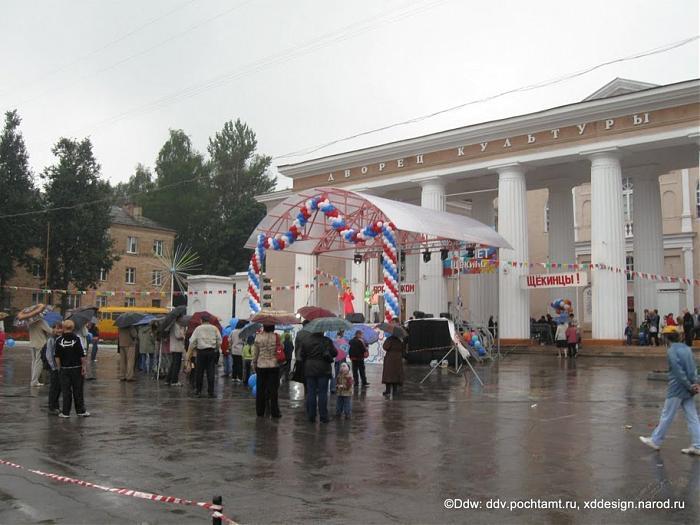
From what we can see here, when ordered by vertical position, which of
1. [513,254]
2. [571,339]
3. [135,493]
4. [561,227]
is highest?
[561,227]

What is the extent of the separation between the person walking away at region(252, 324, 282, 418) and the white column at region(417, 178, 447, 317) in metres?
23.6

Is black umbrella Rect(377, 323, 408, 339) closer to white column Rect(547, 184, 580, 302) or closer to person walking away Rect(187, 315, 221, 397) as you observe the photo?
person walking away Rect(187, 315, 221, 397)

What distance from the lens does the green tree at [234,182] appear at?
68.4 m

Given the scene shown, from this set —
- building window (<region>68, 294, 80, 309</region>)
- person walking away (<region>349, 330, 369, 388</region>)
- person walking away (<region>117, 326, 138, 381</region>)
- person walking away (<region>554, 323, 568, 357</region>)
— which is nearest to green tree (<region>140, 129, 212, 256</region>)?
building window (<region>68, 294, 80, 309</region>)

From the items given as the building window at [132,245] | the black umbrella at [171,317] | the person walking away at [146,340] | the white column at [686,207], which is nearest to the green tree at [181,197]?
the building window at [132,245]

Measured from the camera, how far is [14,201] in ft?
160

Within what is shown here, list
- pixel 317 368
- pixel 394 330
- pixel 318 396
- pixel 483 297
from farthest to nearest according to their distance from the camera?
pixel 483 297
pixel 394 330
pixel 318 396
pixel 317 368

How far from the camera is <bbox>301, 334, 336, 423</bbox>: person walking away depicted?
1130 cm

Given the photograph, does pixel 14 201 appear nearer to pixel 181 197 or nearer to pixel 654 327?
pixel 181 197

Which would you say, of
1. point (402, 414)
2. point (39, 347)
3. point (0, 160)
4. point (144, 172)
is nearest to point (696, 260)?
point (402, 414)

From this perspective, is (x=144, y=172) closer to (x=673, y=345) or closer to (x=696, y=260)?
(x=696, y=260)

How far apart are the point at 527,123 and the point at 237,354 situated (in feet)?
64.1

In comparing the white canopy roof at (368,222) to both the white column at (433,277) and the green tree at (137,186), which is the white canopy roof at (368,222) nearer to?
the white column at (433,277)

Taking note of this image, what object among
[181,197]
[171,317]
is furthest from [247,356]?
[181,197]
